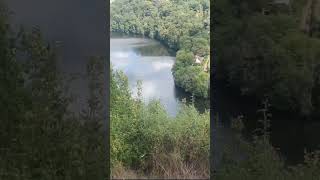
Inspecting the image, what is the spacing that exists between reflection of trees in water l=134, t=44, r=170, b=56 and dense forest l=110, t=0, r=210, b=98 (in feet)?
0.21

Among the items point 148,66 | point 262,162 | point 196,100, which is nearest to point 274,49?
point 196,100

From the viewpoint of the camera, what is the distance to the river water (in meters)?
4.46

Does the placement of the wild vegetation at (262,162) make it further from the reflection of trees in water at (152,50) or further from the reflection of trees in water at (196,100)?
the reflection of trees in water at (152,50)

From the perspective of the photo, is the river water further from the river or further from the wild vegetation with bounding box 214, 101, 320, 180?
the wild vegetation with bounding box 214, 101, 320, 180

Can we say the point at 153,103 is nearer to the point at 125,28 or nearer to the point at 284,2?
the point at 125,28

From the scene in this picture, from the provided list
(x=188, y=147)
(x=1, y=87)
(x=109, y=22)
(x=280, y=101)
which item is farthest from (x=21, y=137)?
(x=280, y=101)

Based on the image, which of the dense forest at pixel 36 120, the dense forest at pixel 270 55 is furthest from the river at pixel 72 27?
the dense forest at pixel 270 55

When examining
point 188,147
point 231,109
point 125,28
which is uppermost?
point 125,28

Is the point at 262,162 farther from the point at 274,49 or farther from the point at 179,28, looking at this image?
the point at 179,28

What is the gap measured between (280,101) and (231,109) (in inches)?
14.5

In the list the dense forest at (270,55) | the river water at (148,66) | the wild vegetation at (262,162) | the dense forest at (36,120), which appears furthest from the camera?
the river water at (148,66)

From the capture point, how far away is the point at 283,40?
14.0 ft

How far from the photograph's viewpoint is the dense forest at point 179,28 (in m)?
4.48

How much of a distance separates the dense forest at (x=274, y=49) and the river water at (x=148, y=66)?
39cm
